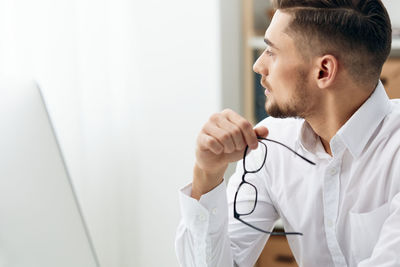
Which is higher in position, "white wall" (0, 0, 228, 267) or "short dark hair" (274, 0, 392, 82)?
"short dark hair" (274, 0, 392, 82)

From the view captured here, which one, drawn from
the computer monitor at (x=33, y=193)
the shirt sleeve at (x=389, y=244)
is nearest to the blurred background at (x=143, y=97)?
the computer monitor at (x=33, y=193)

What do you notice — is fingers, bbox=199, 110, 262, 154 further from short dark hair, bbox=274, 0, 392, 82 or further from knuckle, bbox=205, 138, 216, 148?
short dark hair, bbox=274, 0, 392, 82

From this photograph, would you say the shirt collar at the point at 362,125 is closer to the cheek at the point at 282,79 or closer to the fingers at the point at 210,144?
the cheek at the point at 282,79

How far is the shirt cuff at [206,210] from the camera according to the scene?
4.16ft

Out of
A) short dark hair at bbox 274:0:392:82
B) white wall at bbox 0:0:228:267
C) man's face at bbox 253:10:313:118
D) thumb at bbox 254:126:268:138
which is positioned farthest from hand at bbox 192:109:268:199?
white wall at bbox 0:0:228:267

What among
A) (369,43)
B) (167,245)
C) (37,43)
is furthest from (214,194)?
(167,245)

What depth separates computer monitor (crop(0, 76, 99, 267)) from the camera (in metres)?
1.12

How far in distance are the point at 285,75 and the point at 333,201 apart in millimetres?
283

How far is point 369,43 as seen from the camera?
121cm

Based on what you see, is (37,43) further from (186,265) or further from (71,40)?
(186,265)

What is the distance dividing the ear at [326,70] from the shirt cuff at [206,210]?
0.98 feet

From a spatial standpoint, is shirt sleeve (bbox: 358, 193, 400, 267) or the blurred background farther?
the blurred background

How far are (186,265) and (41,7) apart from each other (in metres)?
1.12

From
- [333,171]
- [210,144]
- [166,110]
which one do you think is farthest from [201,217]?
[166,110]
